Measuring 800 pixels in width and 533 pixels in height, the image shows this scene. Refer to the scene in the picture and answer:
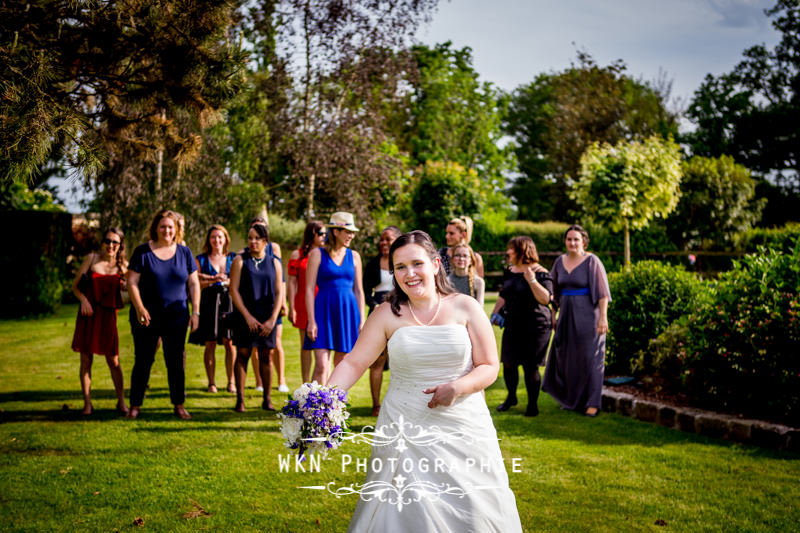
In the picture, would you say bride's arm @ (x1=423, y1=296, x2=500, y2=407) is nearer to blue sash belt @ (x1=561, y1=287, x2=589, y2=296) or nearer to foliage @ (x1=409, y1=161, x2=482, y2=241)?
blue sash belt @ (x1=561, y1=287, x2=589, y2=296)

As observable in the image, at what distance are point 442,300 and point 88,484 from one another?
11.3 feet

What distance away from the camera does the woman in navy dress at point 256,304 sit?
7.16 m

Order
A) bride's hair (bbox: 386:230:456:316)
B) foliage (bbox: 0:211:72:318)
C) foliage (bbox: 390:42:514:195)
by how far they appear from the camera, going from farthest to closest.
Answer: foliage (bbox: 390:42:514:195), foliage (bbox: 0:211:72:318), bride's hair (bbox: 386:230:456:316)

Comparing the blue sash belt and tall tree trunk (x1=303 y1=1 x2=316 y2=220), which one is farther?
tall tree trunk (x1=303 y1=1 x2=316 y2=220)

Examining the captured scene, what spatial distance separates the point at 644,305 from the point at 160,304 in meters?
5.87

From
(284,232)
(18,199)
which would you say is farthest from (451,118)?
(18,199)

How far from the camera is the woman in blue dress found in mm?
6715

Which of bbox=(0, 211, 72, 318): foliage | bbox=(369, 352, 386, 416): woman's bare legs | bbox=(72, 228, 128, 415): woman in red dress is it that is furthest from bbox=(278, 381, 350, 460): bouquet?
bbox=(0, 211, 72, 318): foliage

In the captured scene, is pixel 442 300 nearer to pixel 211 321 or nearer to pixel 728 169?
pixel 211 321

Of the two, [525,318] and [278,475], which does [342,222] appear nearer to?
[525,318]

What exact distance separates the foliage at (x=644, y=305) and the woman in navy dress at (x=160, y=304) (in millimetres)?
5427

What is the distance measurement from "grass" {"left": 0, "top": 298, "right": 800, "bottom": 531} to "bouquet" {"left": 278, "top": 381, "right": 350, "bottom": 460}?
63.8 inches

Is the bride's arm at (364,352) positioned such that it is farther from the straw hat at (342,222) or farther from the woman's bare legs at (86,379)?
the woman's bare legs at (86,379)

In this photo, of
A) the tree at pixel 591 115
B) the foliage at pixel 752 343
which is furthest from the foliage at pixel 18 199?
the tree at pixel 591 115
